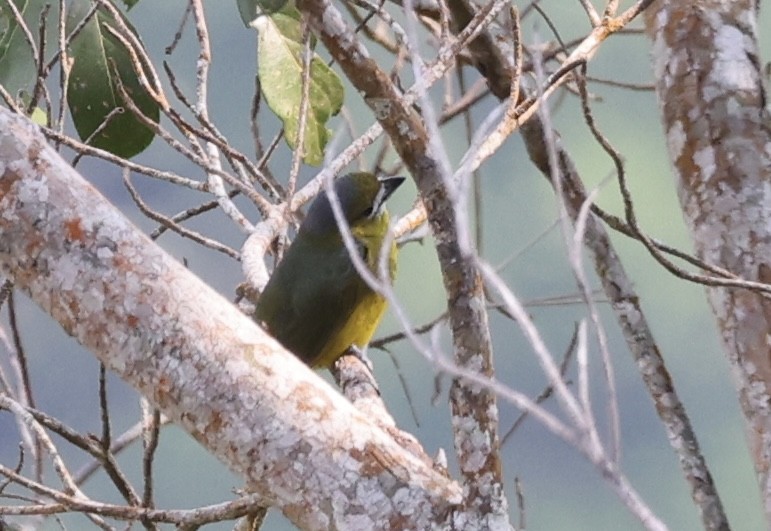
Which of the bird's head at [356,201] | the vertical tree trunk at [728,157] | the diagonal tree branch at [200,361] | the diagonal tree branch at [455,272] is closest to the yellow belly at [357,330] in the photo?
the bird's head at [356,201]

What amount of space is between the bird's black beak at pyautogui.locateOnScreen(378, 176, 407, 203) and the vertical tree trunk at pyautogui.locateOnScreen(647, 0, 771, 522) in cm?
114

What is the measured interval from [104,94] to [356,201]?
0.70 m

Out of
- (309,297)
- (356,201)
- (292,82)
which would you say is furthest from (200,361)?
(356,201)

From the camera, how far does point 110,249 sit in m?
1.37

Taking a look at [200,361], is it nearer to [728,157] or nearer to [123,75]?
[728,157]

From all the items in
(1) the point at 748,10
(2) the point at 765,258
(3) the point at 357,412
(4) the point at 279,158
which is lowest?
(3) the point at 357,412

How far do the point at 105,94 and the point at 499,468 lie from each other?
5.16ft

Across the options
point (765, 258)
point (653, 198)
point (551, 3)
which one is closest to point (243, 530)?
point (765, 258)

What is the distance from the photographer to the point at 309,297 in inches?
110

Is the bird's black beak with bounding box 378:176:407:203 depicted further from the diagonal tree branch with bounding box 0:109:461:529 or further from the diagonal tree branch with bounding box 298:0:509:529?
the diagonal tree branch with bounding box 298:0:509:529

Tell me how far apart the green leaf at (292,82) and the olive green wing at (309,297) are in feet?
1.32

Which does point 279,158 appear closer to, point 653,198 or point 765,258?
point 653,198

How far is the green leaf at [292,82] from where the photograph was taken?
232 centimetres

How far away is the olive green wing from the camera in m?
2.70
